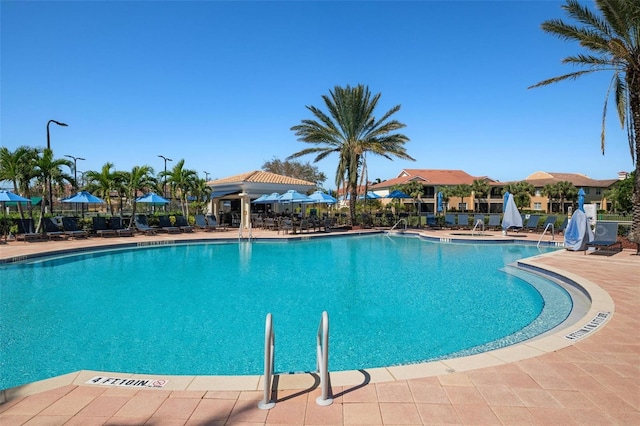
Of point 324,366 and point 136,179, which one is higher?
point 136,179

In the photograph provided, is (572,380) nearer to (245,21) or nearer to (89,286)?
(89,286)

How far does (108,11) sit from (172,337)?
10.4 metres

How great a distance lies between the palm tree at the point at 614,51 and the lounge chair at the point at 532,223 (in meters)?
6.71

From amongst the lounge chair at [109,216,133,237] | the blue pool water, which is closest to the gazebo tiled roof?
the lounge chair at [109,216,133,237]

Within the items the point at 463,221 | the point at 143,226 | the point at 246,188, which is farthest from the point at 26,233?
the point at 463,221

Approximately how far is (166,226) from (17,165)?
24.3 ft

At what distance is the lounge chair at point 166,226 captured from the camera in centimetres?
2092

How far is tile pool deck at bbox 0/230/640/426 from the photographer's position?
286 cm

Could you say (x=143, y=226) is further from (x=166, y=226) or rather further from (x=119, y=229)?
(x=119, y=229)

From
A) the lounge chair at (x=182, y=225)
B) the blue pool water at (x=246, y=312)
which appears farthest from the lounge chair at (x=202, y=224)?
the blue pool water at (x=246, y=312)

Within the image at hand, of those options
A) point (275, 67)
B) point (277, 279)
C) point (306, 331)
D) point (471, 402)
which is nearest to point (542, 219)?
point (275, 67)

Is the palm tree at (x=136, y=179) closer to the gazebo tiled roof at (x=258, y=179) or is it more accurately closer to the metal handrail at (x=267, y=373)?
the gazebo tiled roof at (x=258, y=179)

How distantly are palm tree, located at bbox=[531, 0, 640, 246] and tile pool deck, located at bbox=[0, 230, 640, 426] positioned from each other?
12.2m

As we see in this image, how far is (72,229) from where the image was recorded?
17.6 metres
